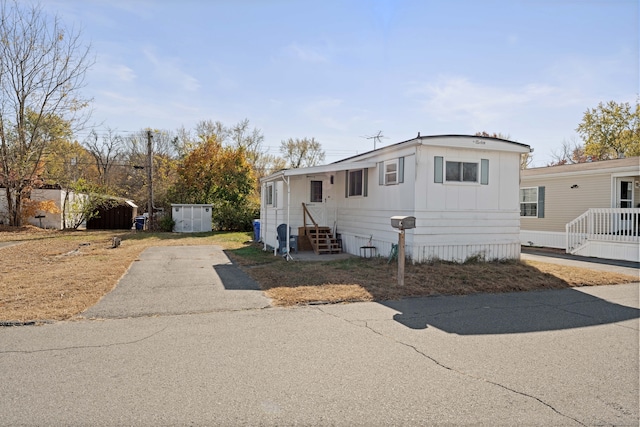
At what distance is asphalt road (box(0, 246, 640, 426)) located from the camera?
2986 mm

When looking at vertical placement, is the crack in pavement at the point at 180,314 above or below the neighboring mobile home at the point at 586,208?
below

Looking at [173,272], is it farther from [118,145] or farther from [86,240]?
[118,145]

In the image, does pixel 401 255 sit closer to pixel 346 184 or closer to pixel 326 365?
pixel 326 365

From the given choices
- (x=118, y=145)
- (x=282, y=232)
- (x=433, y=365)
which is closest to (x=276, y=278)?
(x=282, y=232)

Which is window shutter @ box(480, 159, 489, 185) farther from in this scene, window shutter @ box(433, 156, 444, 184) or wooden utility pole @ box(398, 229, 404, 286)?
wooden utility pole @ box(398, 229, 404, 286)

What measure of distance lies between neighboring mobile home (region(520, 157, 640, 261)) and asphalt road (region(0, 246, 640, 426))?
8.12m

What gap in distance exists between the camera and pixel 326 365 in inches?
154

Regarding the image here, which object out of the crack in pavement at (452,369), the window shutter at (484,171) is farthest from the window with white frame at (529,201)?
the crack in pavement at (452,369)

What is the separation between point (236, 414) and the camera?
2947 millimetres

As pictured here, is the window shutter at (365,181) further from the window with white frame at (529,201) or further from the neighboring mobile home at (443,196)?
the window with white frame at (529,201)

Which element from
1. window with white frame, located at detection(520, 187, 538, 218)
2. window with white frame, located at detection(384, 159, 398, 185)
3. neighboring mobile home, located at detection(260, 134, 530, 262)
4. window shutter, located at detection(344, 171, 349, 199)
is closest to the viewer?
neighboring mobile home, located at detection(260, 134, 530, 262)

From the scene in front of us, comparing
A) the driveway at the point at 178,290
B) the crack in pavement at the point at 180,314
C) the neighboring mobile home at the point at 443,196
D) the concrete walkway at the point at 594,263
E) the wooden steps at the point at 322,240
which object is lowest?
the crack in pavement at the point at 180,314

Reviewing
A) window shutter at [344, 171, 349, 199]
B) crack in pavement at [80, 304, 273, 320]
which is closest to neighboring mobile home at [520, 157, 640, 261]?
window shutter at [344, 171, 349, 199]

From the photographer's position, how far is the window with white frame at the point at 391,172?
421 inches
